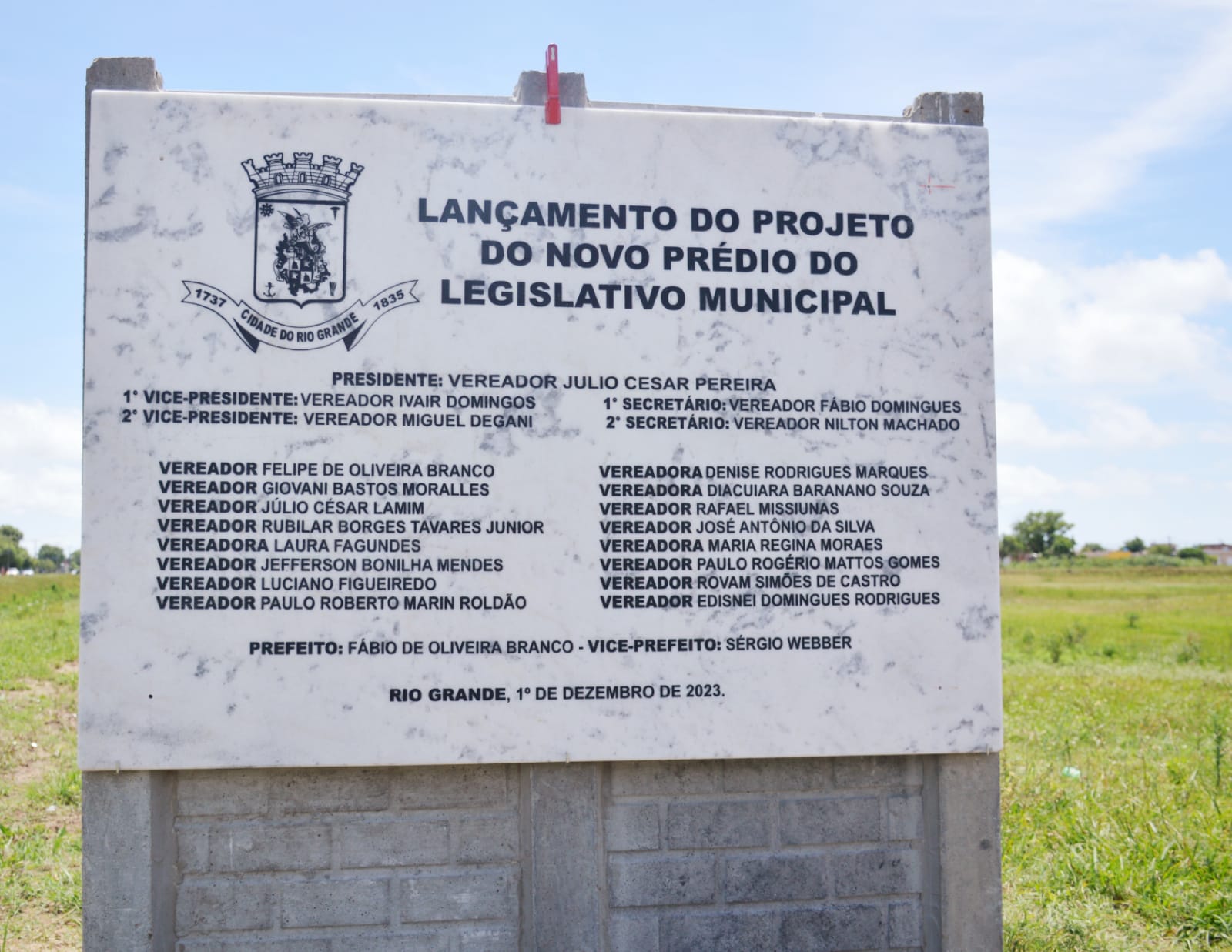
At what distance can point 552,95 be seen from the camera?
3.61 meters

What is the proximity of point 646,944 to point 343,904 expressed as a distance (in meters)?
1.08

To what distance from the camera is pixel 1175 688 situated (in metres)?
12.4

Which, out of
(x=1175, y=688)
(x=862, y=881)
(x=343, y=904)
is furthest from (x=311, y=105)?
(x=1175, y=688)

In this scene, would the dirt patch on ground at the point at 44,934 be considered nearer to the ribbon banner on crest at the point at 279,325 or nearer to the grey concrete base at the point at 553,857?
the grey concrete base at the point at 553,857

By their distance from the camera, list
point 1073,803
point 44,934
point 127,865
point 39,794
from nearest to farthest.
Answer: point 127,865 → point 44,934 → point 1073,803 → point 39,794

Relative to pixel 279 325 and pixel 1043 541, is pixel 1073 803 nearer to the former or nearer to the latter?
pixel 279 325

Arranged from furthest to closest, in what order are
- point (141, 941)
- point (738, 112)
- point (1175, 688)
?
point (1175, 688)
point (738, 112)
point (141, 941)

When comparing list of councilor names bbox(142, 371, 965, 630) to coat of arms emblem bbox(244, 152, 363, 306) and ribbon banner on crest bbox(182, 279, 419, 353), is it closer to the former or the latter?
ribbon banner on crest bbox(182, 279, 419, 353)

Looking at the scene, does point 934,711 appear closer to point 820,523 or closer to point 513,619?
point 820,523

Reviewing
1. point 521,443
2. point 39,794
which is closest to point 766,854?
point 521,443

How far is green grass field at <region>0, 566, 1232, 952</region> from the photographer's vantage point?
4.61m

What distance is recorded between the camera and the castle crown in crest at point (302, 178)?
3512 mm

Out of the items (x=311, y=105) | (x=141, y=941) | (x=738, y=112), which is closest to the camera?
(x=141, y=941)

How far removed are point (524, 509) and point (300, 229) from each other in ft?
4.21
